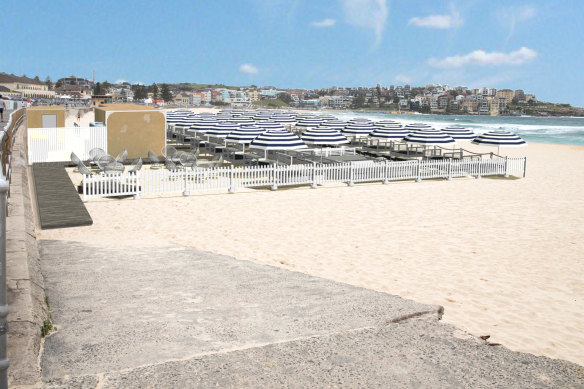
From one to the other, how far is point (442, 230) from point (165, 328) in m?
8.26

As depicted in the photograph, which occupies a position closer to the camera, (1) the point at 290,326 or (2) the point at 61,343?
(2) the point at 61,343

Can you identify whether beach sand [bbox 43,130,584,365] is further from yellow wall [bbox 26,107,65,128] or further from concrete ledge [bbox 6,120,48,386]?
yellow wall [bbox 26,107,65,128]

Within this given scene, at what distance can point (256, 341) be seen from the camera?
179 inches

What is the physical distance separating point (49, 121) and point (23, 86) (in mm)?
93725

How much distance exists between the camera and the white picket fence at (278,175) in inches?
580

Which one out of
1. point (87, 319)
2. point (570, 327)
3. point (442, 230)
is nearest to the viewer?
point (87, 319)

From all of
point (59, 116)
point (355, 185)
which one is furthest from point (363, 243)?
point (59, 116)

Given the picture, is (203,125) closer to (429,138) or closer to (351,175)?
(351,175)

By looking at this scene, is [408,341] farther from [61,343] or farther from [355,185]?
[355,185]

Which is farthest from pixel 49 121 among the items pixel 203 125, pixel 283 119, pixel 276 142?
pixel 283 119

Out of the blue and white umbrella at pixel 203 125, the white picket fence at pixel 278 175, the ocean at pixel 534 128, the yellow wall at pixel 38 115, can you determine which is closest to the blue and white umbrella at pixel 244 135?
the white picket fence at pixel 278 175

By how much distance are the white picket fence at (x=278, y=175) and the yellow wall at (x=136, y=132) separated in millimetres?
3578

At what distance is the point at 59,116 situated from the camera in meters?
24.9

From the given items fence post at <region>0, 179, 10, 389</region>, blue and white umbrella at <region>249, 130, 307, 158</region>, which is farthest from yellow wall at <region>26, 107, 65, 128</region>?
fence post at <region>0, 179, 10, 389</region>
